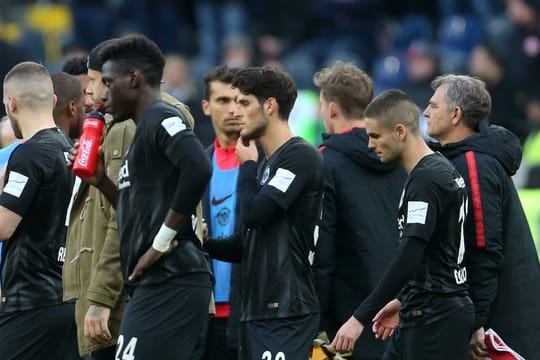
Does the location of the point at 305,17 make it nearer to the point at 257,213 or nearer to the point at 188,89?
the point at 188,89

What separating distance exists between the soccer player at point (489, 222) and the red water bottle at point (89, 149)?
2.13 metres

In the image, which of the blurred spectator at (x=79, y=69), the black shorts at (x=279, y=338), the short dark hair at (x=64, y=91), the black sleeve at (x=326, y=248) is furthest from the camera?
the blurred spectator at (x=79, y=69)

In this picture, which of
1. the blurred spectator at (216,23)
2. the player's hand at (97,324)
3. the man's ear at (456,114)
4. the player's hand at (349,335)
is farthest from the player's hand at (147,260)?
the blurred spectator at (216,23)

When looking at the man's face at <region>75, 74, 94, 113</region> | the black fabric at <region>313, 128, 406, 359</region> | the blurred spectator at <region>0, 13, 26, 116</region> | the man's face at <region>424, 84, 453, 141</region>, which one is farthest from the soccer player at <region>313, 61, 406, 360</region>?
the blurred spectator at <region>0, 13, 26, 116</region>

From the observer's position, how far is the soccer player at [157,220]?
7125mm

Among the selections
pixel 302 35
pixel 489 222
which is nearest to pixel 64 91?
pixel 489 222

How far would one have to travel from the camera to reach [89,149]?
7.29m

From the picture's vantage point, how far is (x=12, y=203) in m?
7.99

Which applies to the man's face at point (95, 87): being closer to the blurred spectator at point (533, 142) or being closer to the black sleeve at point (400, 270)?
the black sleeve at point (400, 270)

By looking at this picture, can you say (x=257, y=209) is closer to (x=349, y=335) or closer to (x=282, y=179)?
(x=282, y=179)

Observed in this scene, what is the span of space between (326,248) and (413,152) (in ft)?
3.99

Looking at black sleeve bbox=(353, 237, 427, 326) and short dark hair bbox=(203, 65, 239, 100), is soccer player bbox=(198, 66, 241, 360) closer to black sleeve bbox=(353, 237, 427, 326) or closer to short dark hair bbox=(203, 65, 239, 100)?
short dark hair bbox=(203, 65, 239, 100)

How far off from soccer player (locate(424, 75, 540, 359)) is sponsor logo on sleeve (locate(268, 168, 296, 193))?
1115mm

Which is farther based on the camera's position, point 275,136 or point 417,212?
point 275,136
